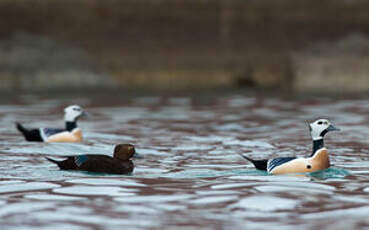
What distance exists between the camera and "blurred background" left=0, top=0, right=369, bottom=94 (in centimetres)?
2475

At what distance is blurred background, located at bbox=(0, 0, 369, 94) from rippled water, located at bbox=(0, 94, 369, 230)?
472 centimetres

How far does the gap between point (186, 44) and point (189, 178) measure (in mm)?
14802

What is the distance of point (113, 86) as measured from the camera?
24.7 meters

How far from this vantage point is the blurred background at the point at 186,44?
2475cm

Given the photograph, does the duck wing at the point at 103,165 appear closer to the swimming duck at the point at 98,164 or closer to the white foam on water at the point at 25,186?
the swimming duck at the point at 98,164

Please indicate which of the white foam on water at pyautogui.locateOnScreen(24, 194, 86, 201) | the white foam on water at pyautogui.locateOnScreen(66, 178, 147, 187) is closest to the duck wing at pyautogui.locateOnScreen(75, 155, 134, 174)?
the white foam on water at pyautogui.locateOnScreen(66, 178, 147, 187)

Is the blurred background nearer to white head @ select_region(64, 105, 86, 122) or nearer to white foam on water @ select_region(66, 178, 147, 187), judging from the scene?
white head @ select_region(64, 105, 86, 122)

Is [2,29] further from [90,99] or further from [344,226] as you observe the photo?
[344,226]

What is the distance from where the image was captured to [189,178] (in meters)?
10.9

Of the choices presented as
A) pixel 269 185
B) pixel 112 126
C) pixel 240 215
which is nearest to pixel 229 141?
pixel 112 126

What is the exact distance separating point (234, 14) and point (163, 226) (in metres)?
18.2

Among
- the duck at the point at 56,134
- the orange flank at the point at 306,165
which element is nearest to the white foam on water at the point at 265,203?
the orange flank at the point at 306,165

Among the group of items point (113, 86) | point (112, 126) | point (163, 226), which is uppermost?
point (113, 86)

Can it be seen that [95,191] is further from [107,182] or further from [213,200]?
[213,200]
